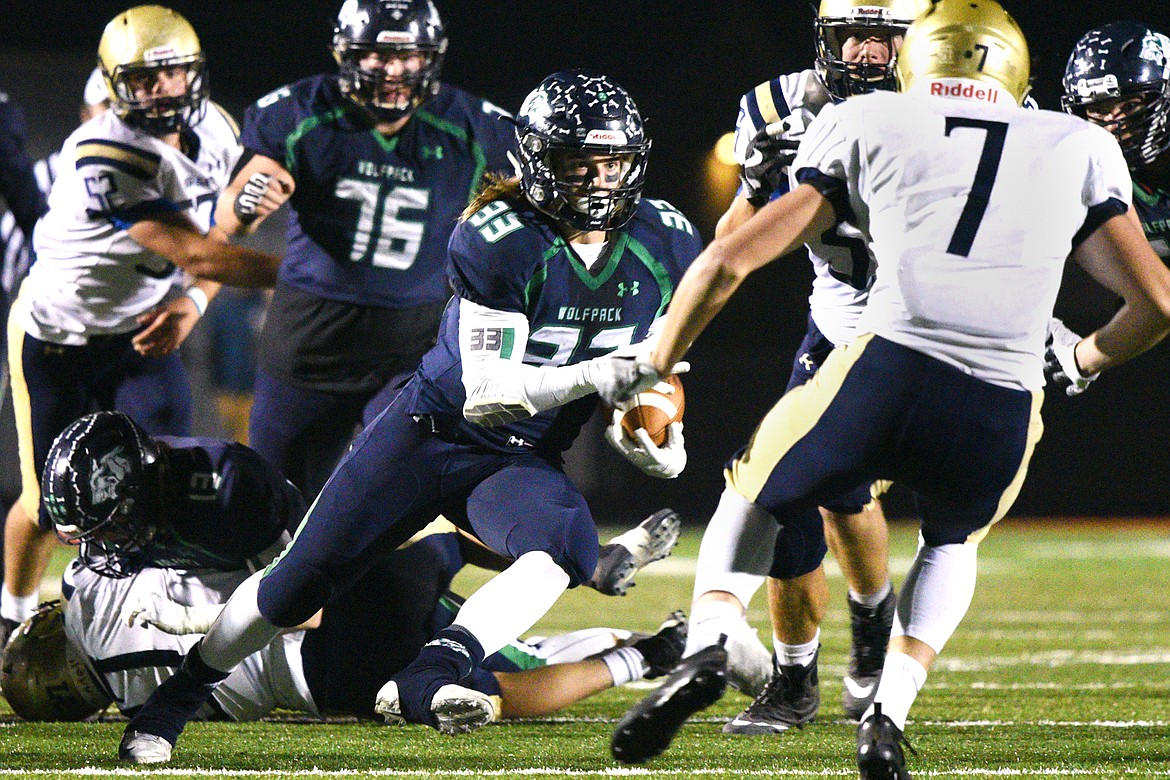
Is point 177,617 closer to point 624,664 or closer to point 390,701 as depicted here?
point 390,701

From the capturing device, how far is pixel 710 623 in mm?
2719

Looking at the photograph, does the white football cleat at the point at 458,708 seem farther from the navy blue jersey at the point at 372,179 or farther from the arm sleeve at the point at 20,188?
the arm sleeve at the point at 20,188

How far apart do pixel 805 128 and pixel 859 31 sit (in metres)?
0.24

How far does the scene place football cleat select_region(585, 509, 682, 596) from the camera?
3527mm

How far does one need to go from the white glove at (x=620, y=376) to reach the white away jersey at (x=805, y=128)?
862mm

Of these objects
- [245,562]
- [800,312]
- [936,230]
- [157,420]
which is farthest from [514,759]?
[800,312]

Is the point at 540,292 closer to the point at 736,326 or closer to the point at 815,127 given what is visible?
the point at 815,127

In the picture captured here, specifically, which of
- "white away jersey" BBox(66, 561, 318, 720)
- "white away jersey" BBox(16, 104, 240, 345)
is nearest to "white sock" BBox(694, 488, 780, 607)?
"white away jersey" BBox(66, 561, 318, 720)

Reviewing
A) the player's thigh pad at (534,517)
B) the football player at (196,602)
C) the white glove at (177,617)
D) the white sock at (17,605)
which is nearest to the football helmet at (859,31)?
the player's thigh pad at (534,517)

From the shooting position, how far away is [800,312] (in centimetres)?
1143

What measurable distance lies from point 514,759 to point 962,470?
1.02 meters

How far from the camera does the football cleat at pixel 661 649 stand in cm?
369

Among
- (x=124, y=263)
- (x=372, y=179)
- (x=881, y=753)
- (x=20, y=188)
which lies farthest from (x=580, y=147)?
(x=20, y=188)

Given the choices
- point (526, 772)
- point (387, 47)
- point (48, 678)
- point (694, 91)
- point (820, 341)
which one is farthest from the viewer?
point (694, 91)
